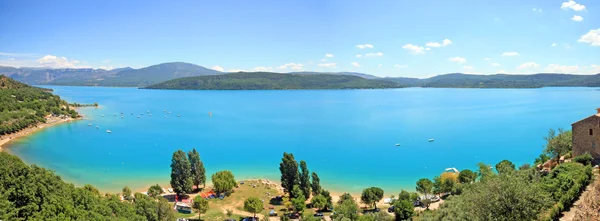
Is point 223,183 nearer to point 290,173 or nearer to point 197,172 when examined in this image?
point 197,172

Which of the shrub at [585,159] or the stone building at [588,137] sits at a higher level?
the stone building at [588,137]

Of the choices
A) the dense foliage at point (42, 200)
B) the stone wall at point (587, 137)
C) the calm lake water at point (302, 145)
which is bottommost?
the calm lake water at point (302, 145)

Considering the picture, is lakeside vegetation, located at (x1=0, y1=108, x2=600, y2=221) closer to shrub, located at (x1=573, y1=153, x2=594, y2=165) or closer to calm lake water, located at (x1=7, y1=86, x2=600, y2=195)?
shrub, located at (x1=573, y1=153, x2=594, y2=165)

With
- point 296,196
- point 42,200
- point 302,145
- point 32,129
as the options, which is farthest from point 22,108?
point 296,196

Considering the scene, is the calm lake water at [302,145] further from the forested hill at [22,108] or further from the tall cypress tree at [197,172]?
the tall cypress tree at [197,172]

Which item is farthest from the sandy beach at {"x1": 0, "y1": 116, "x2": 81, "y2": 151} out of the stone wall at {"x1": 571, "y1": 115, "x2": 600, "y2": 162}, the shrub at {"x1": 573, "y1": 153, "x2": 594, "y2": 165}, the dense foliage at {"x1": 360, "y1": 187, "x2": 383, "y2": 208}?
the stone wall at {"x1": 571, "y1": 115, "x2": 600, "y2": 162}

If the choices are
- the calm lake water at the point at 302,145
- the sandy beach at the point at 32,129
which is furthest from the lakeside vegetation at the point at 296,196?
the sandy beach at the point at 32,129

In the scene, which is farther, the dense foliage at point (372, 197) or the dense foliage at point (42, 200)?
the dense foliage at point (372, 197)
